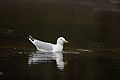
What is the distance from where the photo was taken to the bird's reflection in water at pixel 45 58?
2136 cm

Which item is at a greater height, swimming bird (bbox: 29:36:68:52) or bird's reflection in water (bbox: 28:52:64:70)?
swimming bird (bbox: 29:36:68:52)

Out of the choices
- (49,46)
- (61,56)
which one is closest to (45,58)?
(61,56)

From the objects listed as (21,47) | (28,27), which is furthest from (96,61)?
(28,27)

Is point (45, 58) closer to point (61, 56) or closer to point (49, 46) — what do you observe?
point (61, 56)

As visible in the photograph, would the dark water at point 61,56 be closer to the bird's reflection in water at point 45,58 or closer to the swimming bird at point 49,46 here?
the bird's reflection in water at point 45,58

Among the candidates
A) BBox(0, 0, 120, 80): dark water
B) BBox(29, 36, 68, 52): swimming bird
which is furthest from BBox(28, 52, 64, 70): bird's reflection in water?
BBox(29, 36, 68, 52): swimming bird

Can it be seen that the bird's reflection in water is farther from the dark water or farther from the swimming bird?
the swimming bird

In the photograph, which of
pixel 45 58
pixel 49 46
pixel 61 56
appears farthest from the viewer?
pixel 49 46

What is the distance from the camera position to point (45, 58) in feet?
73.5

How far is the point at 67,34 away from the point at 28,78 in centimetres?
1454

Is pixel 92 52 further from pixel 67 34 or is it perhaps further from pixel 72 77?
pixel 67 34

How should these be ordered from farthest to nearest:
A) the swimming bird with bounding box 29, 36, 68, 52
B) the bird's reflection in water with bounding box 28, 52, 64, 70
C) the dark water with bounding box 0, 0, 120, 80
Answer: the swimming bird with bounding box 29, 36, 68, 52 < the bird's reflection in water with bounding box 28, 52, 64, 70 < the dark water with bounding box 0, 0, 120, 80

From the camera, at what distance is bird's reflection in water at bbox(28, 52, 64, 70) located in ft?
70.1

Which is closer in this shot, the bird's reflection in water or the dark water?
the dark water
